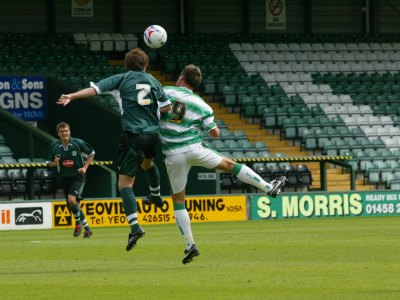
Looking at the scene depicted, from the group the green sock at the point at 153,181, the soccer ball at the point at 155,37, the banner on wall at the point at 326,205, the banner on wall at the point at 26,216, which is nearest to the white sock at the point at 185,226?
the green sock at the point at 153,181

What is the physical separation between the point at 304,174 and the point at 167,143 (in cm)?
1964

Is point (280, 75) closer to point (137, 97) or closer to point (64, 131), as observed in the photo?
point (64, 131)

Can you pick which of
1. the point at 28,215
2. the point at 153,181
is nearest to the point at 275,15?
the point at 28,215

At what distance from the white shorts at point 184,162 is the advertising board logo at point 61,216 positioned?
555 inches

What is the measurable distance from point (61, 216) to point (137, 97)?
1411 cm

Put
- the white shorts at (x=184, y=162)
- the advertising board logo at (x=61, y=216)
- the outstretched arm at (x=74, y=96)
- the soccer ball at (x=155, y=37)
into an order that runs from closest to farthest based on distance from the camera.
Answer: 1. the outstretched arm at (x=74, y=96)
2. the white shorts at (x=184, y=162)
3. the soccer ball at (x=155, y=37)
4. the advertising board logo at (x=61, y=216)

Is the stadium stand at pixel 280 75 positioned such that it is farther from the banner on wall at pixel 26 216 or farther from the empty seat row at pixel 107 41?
the banner on wall at pixel 26 216

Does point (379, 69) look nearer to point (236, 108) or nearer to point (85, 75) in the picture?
point (236, 108)

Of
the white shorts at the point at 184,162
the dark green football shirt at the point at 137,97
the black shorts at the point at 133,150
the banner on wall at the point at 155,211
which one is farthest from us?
the banner on wall at the point at 155,211

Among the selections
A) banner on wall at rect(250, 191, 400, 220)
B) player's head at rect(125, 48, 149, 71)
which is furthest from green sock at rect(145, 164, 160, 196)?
banner on wall at rect(250, 191, 400, 220)

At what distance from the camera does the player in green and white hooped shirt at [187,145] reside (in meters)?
13.7

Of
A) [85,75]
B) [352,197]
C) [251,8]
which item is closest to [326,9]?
[251,8]

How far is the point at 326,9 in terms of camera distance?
47.9 metres

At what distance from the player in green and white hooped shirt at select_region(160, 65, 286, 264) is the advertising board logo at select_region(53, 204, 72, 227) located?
14058 mm
